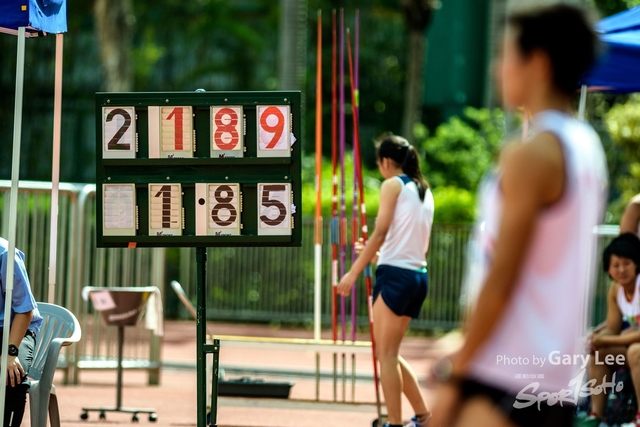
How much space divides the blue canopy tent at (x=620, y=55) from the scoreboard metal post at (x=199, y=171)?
242cm

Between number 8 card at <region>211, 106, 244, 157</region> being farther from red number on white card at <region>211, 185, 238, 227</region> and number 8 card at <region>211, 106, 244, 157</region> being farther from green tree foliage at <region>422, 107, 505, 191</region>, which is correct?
green tree foliage at <region>422, 107, 505, 191</region>

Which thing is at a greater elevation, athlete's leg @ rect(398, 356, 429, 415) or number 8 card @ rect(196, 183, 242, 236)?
number 8 card @ rect(196, 183, 242, 236)

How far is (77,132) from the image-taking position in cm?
2955

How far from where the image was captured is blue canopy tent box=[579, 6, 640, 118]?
7050 millimetres

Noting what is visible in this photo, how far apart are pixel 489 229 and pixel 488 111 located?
19.0 metres

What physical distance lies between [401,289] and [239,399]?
182 cm

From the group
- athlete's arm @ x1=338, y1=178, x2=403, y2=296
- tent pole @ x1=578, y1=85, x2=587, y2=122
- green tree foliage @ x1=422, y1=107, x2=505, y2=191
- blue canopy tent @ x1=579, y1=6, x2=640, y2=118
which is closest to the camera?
athlete's arm @ x1=338, y1=178, x2=403, y2=296

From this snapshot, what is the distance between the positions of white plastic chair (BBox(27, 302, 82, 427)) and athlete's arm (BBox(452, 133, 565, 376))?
3604mm

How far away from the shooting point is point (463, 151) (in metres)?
20.5

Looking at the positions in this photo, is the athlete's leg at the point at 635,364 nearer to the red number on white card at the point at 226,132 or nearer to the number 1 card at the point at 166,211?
the red number on white card at the point at 226,132

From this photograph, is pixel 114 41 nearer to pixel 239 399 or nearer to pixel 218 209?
pixel 239 399

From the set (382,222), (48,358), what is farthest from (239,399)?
(48,358)

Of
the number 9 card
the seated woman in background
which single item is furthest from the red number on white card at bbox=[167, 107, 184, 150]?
the seated woman in background

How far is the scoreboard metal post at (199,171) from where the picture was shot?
575cm
